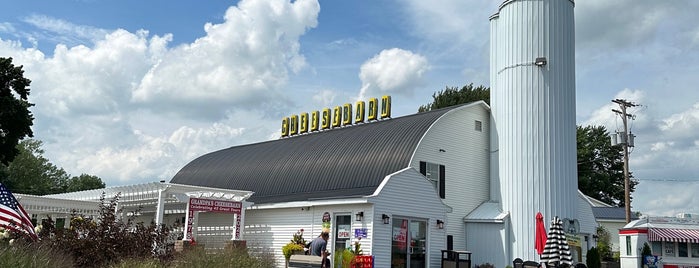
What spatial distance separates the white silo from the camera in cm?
2356

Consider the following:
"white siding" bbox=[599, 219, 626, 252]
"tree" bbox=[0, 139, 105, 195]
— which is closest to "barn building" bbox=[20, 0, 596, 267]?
"white siding" bbox=[599, 219, 626, 252]

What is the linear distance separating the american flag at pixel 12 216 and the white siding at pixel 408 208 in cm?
969

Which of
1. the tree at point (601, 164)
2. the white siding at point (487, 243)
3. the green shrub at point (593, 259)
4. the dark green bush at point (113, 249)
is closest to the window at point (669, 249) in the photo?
the green shrub at point (593, 259)

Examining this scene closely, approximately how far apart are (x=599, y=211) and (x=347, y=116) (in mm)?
20837

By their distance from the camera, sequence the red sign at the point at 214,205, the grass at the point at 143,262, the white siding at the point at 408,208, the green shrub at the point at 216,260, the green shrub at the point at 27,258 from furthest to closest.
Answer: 1. the red sign at the point at 214,205
2. the white siding at the point at 408,208
3. the green shrub at the point at 216,260
4. the grass at the point at 143,262
5. the green shrub at the point at 27,258

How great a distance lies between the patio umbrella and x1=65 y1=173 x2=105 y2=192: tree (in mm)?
53720

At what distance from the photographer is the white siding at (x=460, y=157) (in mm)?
24234

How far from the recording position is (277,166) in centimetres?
2888

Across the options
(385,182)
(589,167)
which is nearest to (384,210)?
(385,182)

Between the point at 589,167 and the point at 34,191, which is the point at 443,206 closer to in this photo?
the point at 589,167

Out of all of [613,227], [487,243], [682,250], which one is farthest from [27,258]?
[613,227]

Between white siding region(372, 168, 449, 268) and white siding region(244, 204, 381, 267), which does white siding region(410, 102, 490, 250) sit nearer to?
white siding region(372, 168, 449, 268)

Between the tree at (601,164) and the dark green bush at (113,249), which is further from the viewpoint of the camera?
the tree at (601,164)

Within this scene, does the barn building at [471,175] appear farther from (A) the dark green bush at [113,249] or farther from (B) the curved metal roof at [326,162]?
(A) the dark green bush at [113,249]
